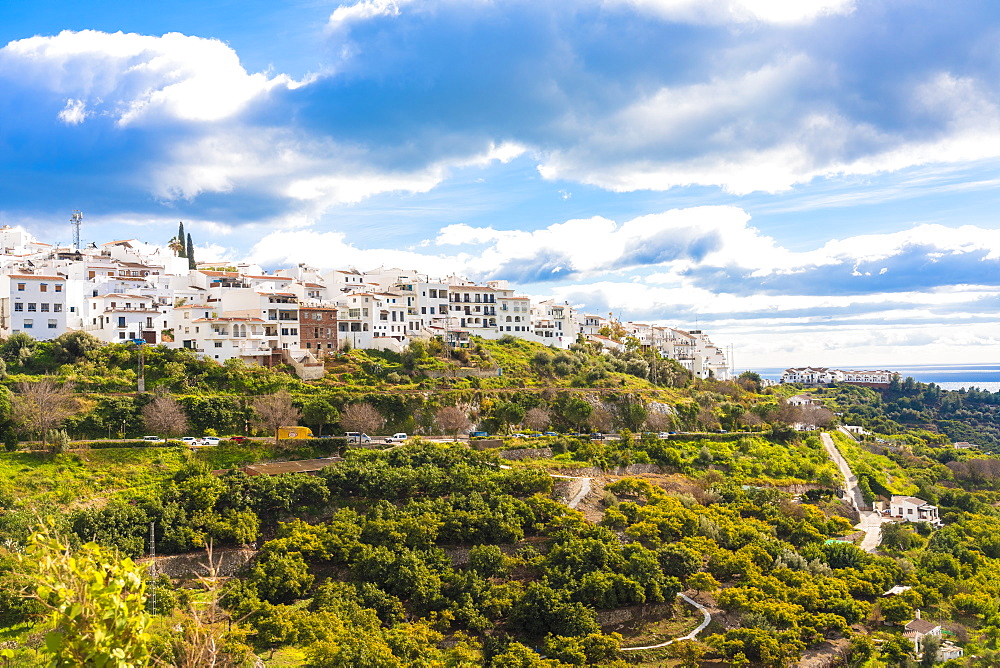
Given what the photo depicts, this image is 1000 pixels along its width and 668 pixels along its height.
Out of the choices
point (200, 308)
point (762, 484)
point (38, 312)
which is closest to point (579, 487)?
point (762, 484)

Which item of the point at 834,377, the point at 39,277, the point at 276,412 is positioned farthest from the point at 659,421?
the point at 834,377

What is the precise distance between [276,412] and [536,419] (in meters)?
18.6

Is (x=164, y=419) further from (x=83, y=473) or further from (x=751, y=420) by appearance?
(x=751, y=420)

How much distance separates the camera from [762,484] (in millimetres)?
48500

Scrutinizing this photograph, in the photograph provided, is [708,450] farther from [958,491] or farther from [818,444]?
[958,491]

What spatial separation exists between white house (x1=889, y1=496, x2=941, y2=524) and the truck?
41.3 meters

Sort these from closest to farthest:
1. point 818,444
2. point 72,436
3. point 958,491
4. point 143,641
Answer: point 143,641
point 72,436
point 958,491
point 818,444

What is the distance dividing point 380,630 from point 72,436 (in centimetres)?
2492

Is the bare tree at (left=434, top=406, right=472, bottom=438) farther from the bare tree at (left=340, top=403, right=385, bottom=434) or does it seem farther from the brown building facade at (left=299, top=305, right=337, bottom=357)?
the brown building facade at (left=299, top=305, right=337, bottom=357)

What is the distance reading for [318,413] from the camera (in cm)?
4444

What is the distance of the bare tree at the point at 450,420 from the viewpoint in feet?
161

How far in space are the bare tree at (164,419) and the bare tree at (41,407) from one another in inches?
155

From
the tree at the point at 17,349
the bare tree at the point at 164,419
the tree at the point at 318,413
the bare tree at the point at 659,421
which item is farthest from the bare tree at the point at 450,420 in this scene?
the tree at the point at 17,349

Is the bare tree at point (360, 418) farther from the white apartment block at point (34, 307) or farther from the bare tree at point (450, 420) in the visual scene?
the white apartment block at point (34, 307)
